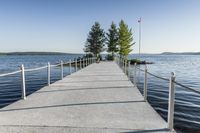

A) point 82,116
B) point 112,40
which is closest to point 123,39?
point 112,40

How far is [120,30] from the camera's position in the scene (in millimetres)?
65625

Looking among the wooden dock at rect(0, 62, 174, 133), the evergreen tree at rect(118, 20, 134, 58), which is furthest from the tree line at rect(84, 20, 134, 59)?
the wooden dock at rect(0, 62, 174, 133)

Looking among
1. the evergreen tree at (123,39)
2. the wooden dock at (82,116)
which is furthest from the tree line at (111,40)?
the wooden dock at (82,116)

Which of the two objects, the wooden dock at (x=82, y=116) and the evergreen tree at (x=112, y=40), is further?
the evergreen tree at (x=112, y=40)

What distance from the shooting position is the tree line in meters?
65.7

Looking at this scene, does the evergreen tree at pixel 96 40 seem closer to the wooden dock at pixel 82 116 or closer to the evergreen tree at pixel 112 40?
the evergreen tree at pixel 112 40

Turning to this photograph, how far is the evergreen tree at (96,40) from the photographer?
7031cm

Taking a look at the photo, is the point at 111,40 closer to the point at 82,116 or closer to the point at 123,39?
the point at 123,39

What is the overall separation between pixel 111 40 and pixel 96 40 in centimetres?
507

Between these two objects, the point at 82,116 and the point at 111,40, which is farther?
the point at 111,40

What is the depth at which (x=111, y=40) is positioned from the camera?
67875mm

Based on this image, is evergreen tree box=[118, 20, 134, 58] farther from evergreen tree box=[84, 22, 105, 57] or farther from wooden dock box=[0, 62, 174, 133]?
wooden dock box=[0, 62, 174, 133]

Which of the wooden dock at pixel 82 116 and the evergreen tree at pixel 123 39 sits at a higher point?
the evergreen tree at pixel 123 39

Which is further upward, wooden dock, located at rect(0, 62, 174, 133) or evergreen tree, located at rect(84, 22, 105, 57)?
evergreen tree, located at rect(84, 22, 105, 57)
